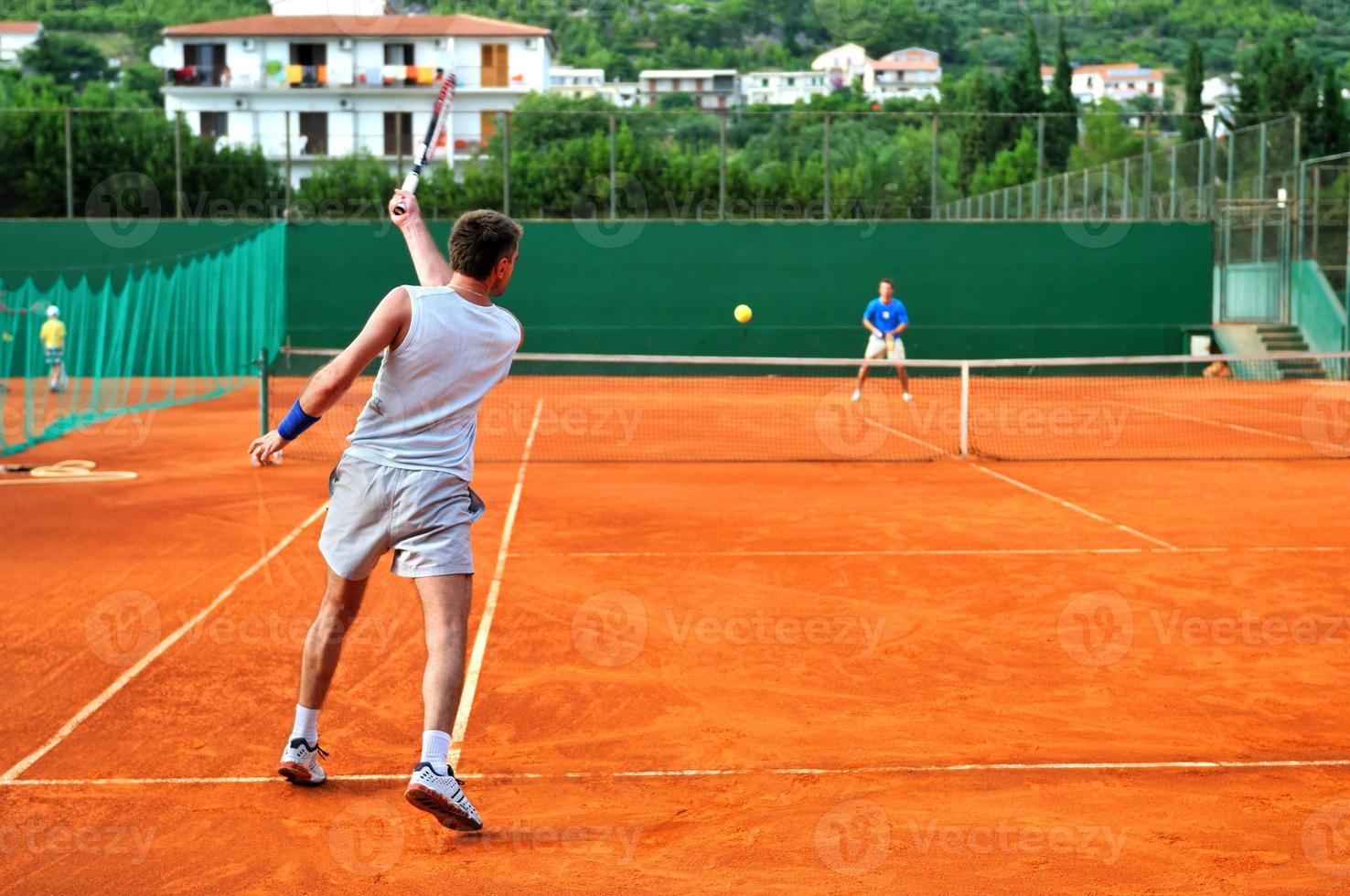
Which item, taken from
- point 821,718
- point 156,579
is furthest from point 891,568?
point 156,579

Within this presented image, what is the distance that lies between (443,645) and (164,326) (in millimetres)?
21124

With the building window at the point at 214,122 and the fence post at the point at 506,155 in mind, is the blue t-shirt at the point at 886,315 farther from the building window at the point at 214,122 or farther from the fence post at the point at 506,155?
the building window at the point at 214,122

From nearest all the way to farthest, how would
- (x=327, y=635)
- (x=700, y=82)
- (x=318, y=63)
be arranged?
(x=327, y=635) → (x=318, y=63) → (x=700, y=82)

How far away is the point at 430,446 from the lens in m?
4.47

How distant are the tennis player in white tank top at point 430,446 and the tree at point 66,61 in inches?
4498

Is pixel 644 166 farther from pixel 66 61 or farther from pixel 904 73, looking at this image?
pixel 904 73

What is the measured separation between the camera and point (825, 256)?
1137 inches

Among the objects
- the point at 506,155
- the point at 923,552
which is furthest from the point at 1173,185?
the point at 923,552

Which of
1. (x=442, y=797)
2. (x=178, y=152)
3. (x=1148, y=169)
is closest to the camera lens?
(x=442, y=797)

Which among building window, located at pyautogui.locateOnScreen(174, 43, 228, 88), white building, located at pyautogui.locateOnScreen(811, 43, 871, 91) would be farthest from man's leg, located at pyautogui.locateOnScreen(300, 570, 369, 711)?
white building, located at pyautogui.locateOnScreen(811, 43, 871, 91)

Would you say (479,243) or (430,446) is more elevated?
(479,243)

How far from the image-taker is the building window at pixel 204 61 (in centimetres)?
7476

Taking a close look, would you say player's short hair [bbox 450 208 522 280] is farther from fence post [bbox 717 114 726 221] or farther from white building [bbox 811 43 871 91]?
white building [bbox 811 43 871 91]

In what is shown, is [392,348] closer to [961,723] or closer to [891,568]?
[961,723]
